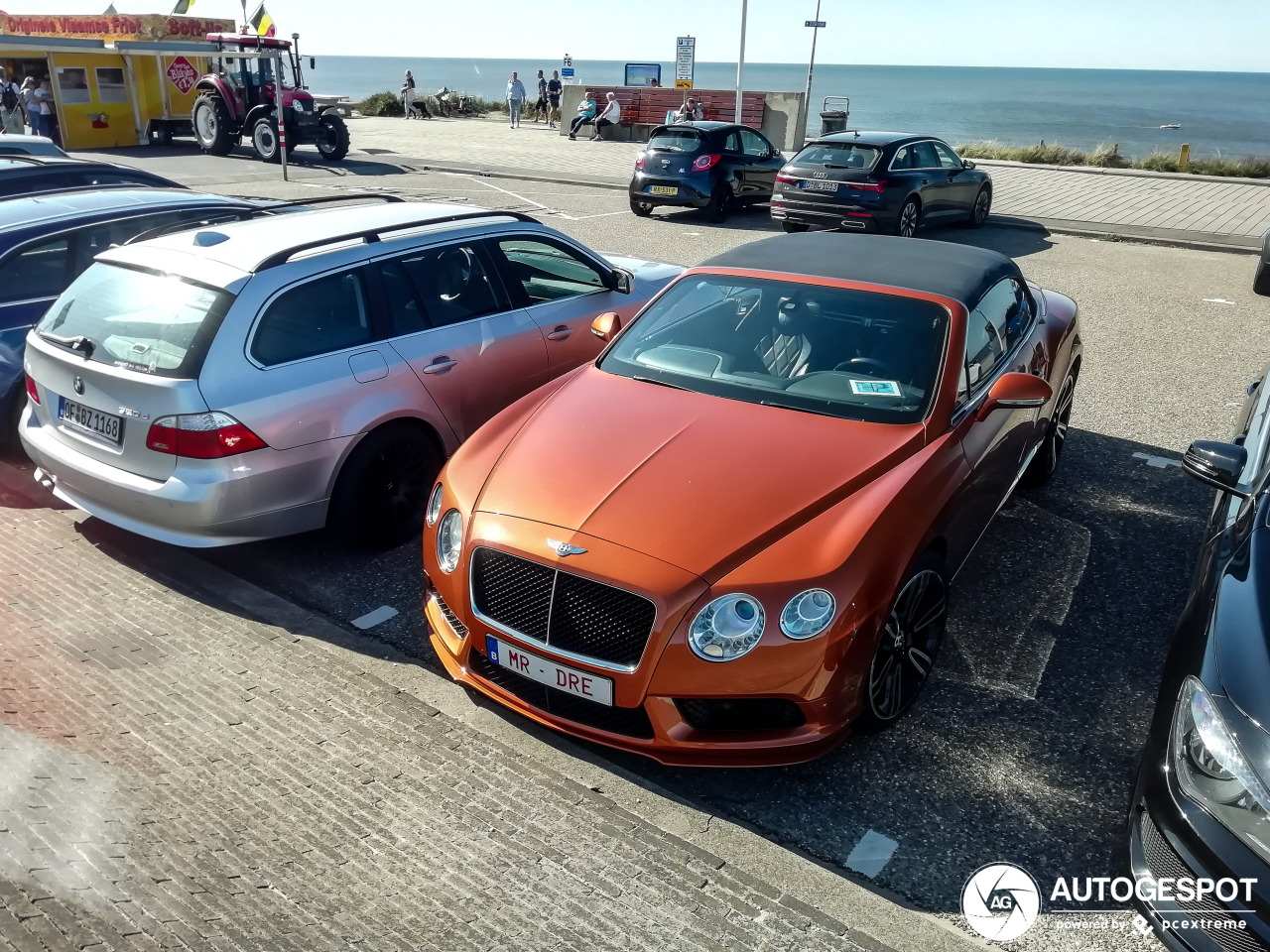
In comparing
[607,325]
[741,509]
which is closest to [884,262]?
[607,325]

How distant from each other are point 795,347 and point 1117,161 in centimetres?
2627

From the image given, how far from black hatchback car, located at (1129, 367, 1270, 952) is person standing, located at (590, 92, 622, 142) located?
2962 centimetres

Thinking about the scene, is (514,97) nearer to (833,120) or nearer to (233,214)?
(833,120)

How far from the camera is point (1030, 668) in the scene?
4434 millimetres

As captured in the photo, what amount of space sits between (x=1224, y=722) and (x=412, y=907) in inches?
96.7

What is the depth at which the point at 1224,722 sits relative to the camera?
278 centimetres

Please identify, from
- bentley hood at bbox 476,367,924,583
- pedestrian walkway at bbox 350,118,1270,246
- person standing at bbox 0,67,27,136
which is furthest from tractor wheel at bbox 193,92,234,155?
bentley hood at bbox 476,367,924,583

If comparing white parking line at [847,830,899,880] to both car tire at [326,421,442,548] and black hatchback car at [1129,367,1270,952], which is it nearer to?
black hatchback car at [1129,367,1270,952]

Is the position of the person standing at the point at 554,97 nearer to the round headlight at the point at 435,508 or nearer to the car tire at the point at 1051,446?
the car tire at the point at 1051,446

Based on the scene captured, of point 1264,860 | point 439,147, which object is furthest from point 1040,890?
point 439,147

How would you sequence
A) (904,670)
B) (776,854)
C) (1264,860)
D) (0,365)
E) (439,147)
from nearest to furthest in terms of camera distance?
(1264,860) < (776,854) < (904,670) < (0,365) < (439,147)

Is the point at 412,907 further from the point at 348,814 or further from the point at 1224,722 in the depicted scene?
the point at 1224,722

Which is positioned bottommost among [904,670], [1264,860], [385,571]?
[385,571]

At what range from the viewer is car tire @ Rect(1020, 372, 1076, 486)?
242 inches
